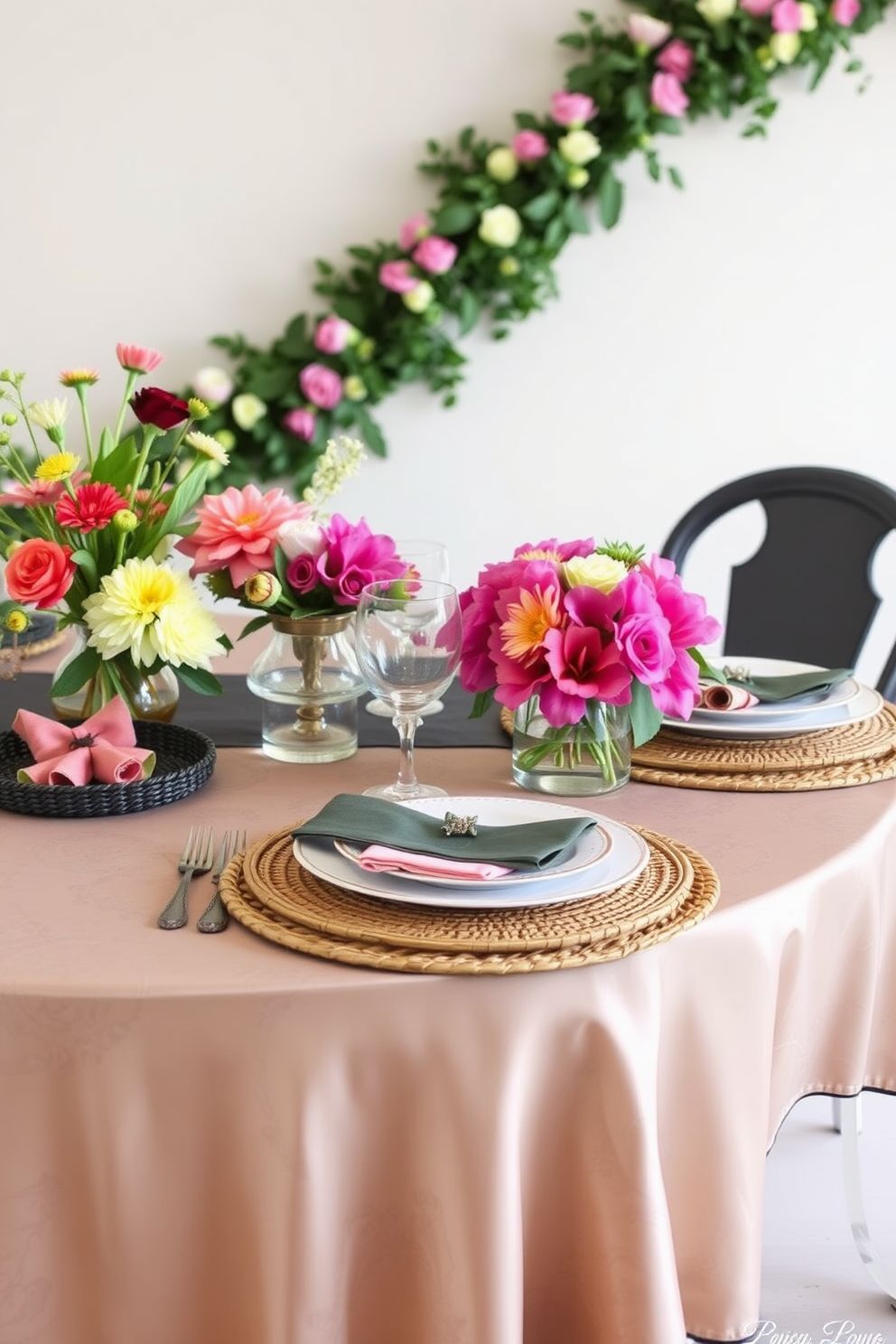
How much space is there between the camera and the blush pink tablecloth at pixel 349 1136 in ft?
3.08

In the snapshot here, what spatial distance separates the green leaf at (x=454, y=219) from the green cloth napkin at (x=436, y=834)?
2312mm

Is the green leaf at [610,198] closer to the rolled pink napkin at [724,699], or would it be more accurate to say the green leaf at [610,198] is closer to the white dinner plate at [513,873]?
the rolled pink napkin at [724,699]

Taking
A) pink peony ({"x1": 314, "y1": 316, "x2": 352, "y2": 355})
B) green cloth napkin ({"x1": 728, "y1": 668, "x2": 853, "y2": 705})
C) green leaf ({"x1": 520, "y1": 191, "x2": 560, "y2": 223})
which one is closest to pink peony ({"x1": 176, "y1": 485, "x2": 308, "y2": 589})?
green cloth napkin ({"x1": 728, "y1": 668, "x2": 853, "y2": 705})

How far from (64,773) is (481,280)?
2.27m

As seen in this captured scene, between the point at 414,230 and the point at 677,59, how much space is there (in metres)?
0.72

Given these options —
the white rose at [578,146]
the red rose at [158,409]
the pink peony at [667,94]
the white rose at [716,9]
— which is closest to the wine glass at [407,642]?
the red rose at [158,409]

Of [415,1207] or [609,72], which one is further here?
[609,72]

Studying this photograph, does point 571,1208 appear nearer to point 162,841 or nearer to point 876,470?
point 162,841

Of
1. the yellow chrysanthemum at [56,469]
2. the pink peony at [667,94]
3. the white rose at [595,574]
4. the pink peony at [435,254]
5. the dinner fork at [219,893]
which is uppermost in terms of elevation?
the pink peony at [667,94]

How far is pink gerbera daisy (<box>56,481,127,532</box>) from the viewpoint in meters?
1.31

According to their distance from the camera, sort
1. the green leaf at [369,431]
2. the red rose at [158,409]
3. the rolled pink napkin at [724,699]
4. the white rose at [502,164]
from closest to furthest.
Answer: the red rose at [158,409] < the rolled pink napkin at [724,699] < the white rose at [502,164] < the green leaf at [369,431]

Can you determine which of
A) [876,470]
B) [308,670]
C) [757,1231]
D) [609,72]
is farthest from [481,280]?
[757,1231]

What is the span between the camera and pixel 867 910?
4.17 feet

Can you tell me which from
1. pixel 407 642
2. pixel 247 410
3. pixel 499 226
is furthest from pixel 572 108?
pixel 407 642
